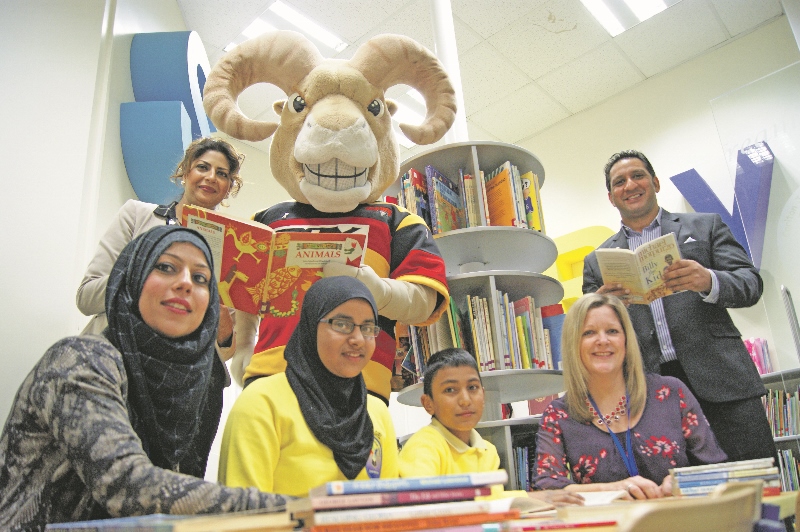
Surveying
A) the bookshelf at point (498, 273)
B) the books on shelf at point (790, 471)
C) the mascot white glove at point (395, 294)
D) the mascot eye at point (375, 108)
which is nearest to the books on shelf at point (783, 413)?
the books on shelf at point (790, 471)

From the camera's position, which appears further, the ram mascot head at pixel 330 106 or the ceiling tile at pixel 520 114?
the ceiling tile at pixel 520 114

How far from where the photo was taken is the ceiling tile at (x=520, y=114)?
5027mm

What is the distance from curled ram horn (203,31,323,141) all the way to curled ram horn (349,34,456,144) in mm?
172

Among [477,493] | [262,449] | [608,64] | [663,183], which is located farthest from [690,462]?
[608,64]

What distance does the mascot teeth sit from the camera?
1836 millimetres

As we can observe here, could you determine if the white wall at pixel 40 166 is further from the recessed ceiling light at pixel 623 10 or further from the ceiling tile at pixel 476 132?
the ceiling tile at pixel 476 132

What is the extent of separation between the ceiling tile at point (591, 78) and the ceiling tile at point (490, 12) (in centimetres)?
75

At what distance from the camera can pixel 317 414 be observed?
135 cm

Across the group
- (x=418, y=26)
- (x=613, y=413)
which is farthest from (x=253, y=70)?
(x=418, y=26)

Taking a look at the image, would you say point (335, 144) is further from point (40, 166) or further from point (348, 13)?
point (348, 13)

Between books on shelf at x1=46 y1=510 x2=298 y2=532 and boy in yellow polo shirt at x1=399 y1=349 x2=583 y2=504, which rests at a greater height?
boy in yellow polo shirt at x1=399 y1=349 x2=583 y2=504

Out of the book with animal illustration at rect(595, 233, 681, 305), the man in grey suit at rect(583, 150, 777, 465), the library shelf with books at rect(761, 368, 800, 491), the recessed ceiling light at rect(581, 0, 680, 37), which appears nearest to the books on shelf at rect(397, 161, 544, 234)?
the man in grey suit at rect(583, 150, 777, 465)

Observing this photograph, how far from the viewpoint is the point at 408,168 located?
8.53ft

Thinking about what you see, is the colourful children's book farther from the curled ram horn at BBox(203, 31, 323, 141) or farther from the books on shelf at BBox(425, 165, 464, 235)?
the curled ram horn at BBox(203, 31, 323, 141)
